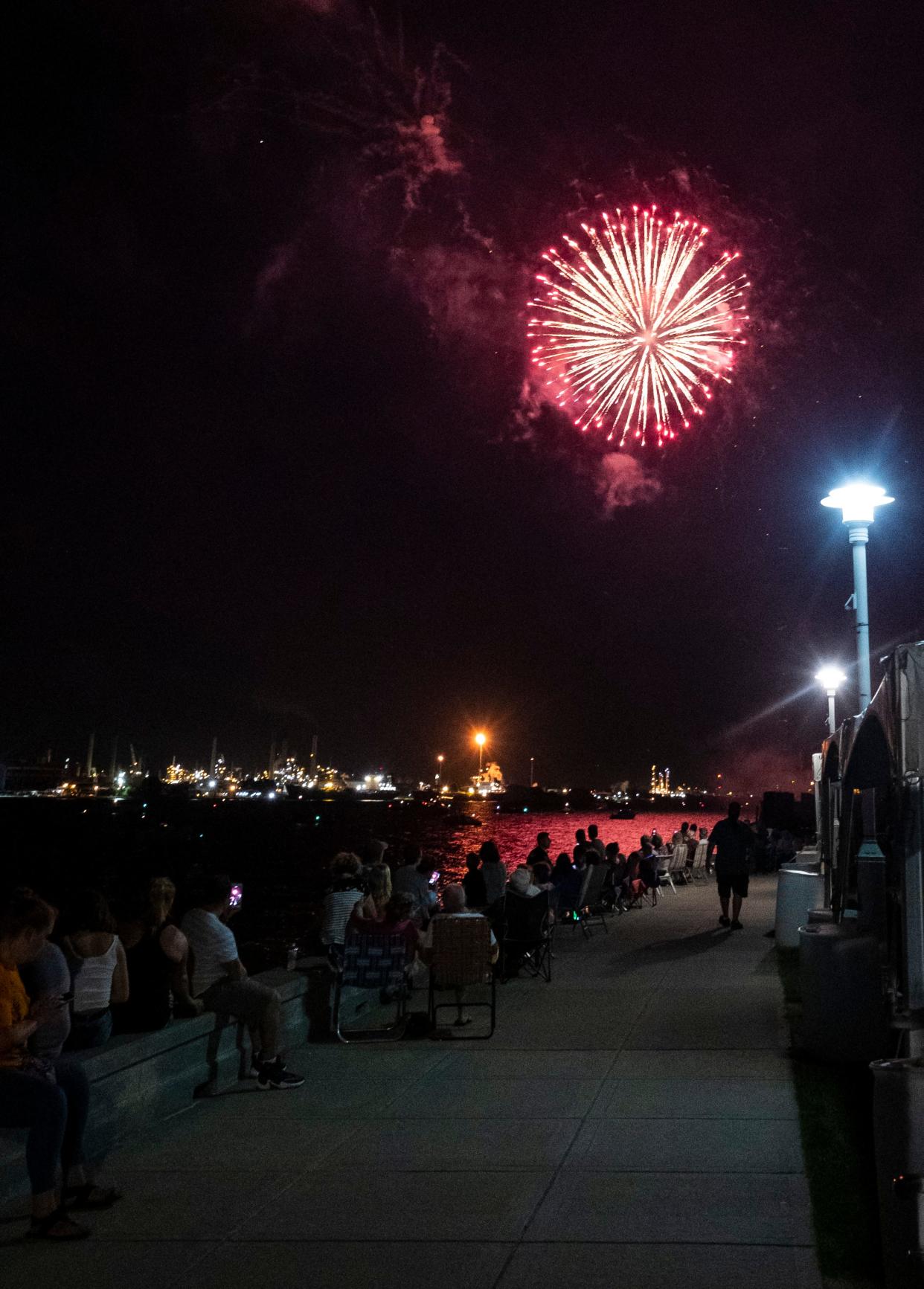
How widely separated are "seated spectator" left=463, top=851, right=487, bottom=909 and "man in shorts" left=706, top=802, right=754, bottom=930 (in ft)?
11.2

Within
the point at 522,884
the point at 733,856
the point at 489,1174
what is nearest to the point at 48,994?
the point at 489,1174

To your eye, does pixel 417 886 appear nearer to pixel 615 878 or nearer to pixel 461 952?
pixel 461 952

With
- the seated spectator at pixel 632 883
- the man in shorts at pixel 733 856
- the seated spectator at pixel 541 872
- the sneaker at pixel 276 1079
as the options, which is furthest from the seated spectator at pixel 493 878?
the sneaker at pixel 276 1079

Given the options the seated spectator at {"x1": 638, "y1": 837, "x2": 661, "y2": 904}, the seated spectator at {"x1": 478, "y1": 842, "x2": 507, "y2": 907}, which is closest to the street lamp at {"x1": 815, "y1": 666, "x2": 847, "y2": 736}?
the seated spectator at {"x1": 638, "y1": 837, "x2": 661, "y2": 904}

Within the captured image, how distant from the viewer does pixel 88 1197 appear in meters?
5.53

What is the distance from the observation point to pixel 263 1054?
7871 mm

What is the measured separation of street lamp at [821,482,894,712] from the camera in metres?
14.4

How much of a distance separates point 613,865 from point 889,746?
41.6 feet

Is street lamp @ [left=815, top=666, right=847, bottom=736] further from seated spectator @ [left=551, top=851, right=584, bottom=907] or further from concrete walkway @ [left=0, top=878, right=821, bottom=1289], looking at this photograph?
concrete walkway @ [left=0, top=878, right=821, bottom=1289]

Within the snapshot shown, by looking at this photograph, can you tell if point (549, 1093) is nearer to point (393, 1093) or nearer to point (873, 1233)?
point (393, 1093)

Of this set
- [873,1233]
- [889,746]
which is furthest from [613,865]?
[873,1233]

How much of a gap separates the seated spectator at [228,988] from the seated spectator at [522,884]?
485cm

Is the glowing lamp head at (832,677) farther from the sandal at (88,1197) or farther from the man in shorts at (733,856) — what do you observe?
the sandal at (88,1197)

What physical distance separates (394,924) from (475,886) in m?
4.62
